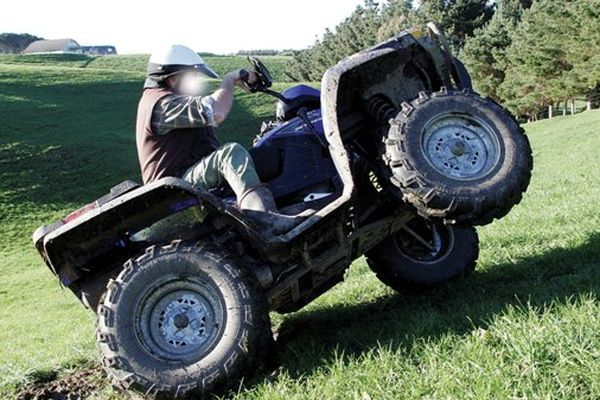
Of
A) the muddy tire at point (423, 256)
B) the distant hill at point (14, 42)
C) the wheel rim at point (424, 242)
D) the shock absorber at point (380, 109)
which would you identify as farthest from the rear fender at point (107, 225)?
the distant hill at point (14, 42)

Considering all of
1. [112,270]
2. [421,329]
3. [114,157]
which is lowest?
[114,157]

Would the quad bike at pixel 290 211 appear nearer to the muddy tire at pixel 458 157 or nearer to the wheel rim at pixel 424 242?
the muddy tire at pixel 458 157

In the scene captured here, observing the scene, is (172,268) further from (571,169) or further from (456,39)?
(456,39)

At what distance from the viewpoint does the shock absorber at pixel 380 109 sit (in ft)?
15.7

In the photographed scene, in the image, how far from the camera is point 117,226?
426cm

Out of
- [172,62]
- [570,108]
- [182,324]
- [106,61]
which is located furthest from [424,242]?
[106,61]

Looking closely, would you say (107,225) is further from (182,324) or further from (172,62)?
(172,62)

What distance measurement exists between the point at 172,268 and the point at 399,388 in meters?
1.53

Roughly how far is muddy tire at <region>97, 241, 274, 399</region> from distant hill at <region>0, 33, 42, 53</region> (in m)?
134

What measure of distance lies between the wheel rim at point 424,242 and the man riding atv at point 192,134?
151 centimetres

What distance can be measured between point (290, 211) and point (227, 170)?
0.51 meters

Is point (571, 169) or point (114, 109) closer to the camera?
point (571, 169)

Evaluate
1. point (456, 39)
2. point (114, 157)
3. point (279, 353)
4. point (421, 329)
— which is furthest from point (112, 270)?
point (456, 39)

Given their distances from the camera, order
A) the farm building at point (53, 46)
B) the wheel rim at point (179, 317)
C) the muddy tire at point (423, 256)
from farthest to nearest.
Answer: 1. the farm building at point (53, 46)
2. the muddy tire at point (423, 256)
3. the wheel rim at point (179, 317)
